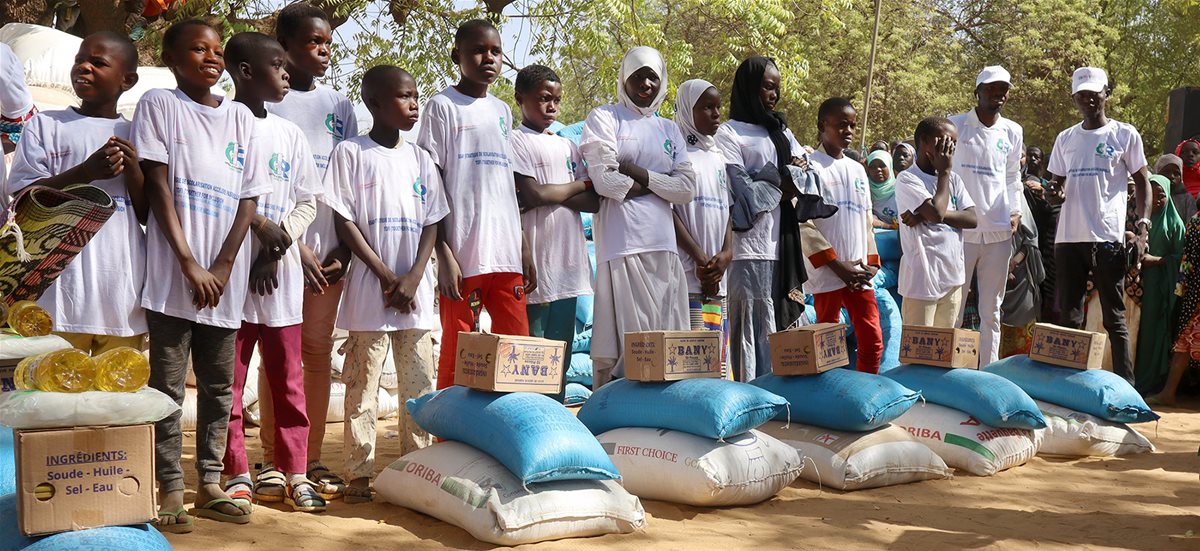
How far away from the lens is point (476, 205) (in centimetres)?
478

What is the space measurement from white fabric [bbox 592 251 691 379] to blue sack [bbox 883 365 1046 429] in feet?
4.36

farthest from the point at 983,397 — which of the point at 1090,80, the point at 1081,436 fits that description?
the point at 1090,80

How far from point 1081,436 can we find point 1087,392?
0.24 metres

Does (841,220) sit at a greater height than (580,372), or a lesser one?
greater

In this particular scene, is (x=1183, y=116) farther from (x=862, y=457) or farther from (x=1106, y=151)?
(x=862, y=457)

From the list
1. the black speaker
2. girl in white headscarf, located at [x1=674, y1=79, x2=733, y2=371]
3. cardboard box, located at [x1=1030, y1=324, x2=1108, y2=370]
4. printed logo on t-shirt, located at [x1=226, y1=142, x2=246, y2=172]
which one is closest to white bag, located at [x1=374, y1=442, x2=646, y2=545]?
printed logo on t-shirt, located at [x1=226, y1=142, x2=246, y2=172]

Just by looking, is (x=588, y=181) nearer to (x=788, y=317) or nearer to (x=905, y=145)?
(x=788, y=317)

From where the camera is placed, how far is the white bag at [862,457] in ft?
16.3

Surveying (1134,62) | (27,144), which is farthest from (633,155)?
(1134,62)

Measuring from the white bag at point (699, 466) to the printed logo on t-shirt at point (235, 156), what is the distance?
1.83 meters

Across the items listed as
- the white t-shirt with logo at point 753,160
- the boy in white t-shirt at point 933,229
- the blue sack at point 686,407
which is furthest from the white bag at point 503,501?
the boy in white t-shirt at point 933,229

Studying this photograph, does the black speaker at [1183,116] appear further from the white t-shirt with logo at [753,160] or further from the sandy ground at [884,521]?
the white t-shirt with logo at [753,160]

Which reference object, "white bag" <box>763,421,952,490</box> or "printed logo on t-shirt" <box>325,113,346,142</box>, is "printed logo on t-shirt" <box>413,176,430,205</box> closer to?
"printed logo on t-shirt" <box>325,113,346,142</box>

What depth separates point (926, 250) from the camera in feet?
21.8
